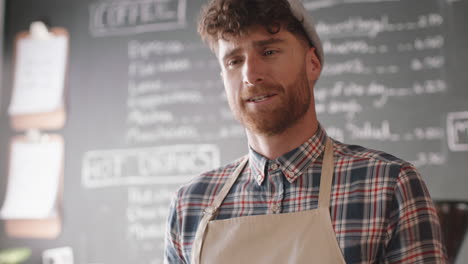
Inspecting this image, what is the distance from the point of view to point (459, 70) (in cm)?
162

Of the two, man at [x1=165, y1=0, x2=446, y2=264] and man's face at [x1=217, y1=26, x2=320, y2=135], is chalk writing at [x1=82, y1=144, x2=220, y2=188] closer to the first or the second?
man at [x1=165, y1=0, x2=446, y2=264]

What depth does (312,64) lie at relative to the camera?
1.06 meters

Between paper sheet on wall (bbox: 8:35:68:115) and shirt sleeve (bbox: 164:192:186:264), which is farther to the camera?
paper sheet on wall (bbox: 8:35:68:115)

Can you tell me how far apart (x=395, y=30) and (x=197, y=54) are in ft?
2.81

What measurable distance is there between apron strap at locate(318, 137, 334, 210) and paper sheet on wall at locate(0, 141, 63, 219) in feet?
5.31

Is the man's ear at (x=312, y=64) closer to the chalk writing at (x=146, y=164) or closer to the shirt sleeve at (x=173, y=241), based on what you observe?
the shirt sleeve at (x=173, y=241)

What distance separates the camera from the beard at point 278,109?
96 centimetres

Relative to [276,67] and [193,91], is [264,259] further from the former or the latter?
[193,91]

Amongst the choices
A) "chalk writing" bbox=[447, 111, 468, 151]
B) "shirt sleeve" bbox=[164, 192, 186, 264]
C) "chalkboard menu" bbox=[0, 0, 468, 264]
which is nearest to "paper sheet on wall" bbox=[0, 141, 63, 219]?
"chalkboard menu" bbox=[0, 0, 468, 264]

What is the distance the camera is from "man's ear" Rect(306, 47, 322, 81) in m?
1.05

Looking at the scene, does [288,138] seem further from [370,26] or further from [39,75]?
[39,75]

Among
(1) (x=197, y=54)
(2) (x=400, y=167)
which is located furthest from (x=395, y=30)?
(2) (x=400, y=167)

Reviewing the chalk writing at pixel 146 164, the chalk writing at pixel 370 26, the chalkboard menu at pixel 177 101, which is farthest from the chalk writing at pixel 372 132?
the chalk writing at pixel 146 164

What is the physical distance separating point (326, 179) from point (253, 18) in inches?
14.9
